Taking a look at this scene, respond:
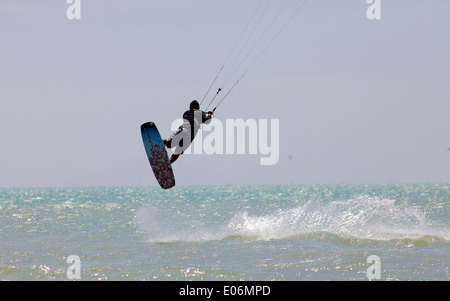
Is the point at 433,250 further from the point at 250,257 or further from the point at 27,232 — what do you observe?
the point at 27,232

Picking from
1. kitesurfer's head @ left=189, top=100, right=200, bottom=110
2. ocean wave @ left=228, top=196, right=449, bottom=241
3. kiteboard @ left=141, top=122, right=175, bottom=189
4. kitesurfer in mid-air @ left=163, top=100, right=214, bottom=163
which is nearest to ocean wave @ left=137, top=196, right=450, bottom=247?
ocean wave @ left=228, top=196, right=449, bottom=241

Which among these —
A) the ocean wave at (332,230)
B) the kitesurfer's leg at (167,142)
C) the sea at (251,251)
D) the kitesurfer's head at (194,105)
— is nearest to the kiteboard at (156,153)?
the kitesurfer's leg at (167,142)

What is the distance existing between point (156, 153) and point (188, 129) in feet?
2.98

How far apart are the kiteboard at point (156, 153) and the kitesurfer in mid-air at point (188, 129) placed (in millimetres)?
188

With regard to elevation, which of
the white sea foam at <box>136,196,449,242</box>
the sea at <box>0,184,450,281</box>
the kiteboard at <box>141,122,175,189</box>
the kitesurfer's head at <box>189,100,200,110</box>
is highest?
the kitesurfer's head at <box>189,100,200,110</box>

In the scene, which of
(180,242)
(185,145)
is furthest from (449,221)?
(185,145)

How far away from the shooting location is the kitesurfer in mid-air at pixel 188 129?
13711mm

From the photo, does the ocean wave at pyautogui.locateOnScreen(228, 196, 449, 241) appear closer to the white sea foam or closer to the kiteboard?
the white sea foam

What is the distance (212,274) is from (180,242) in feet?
16.9

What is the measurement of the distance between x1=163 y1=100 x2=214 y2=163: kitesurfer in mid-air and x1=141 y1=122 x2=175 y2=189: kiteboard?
19cm

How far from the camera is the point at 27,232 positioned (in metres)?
22.3

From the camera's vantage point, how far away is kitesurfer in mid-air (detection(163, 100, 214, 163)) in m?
13.7
